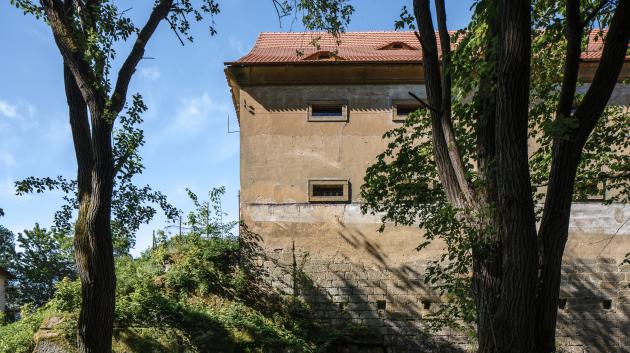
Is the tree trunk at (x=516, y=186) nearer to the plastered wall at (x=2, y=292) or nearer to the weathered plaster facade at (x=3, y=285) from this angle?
the weathered plaster facade at (x=3, y=285)

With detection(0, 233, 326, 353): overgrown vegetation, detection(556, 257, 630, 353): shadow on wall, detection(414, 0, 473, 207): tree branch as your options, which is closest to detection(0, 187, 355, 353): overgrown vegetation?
detection(0, 233, 326, 353): overgrown vegetation

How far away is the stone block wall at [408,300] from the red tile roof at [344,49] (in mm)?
4636

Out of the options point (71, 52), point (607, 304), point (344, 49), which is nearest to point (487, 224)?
point (71, 52)

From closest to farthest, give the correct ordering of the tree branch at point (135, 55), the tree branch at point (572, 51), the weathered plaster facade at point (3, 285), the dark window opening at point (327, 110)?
1. the tree branch at point (572, 51)
2. the tree branch at point (135, 55)
3. the dark window opening at point (327, 110)
4. the weathered plaster facade at point (3, 285)

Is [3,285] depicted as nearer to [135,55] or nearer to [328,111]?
[328,111]

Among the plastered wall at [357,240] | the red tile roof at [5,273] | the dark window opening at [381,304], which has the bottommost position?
the red tile roof at [5,273]

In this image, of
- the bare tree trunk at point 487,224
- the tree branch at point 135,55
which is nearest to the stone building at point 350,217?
the tree branch at point 135,55

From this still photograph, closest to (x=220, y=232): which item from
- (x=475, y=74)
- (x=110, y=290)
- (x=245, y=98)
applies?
(x=245, y=98)

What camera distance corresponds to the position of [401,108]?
40.1 feet

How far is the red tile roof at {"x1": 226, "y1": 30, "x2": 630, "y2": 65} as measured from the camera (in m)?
12.1

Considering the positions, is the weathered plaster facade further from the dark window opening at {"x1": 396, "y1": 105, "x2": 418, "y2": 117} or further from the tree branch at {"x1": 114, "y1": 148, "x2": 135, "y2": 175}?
the tree branch at {"x1": 114, "y1": 148, "x2": 135, "y2": 175}

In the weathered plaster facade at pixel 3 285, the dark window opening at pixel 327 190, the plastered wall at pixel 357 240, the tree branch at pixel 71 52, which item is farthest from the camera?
the weathered plaster facade at pixel 3 285

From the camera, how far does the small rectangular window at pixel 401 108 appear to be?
12.1 m

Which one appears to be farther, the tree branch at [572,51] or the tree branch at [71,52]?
the tree branch at [71,52]
